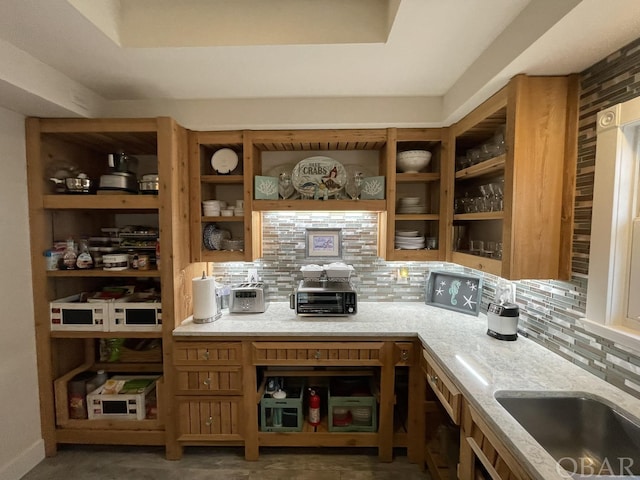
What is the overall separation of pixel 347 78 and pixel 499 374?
66.6 inches

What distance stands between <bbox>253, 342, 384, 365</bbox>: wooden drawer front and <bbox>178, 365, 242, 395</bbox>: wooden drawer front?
0.69 ft

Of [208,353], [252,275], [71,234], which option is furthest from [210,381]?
[71,234]

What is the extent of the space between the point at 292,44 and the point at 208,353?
5.78 feet

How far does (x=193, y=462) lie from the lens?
1.72 meters

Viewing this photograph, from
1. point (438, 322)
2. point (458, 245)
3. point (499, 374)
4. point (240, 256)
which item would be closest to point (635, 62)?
point (458, 245)

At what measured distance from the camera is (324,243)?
2.21 metres

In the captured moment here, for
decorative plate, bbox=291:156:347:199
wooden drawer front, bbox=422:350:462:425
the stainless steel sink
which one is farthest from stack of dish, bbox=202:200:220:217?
the stainless steel sink

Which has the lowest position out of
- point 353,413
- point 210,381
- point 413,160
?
point 353,413

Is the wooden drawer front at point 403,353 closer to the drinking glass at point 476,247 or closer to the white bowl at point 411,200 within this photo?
the drinking glass at point 476,247

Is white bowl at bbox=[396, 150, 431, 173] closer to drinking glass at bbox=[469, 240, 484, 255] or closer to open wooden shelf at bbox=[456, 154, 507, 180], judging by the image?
open wooden shelf at bbox=[456, 154, 507, 180]

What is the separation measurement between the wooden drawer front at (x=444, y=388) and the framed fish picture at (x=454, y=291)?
606 mm

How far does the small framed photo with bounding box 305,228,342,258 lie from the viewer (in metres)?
2.20

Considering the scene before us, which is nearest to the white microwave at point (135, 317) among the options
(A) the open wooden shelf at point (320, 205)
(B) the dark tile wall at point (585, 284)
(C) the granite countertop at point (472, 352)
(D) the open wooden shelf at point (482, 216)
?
(C) the granite countertop at point (472, 352)

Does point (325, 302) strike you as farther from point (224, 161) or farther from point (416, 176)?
point (224, 161)
